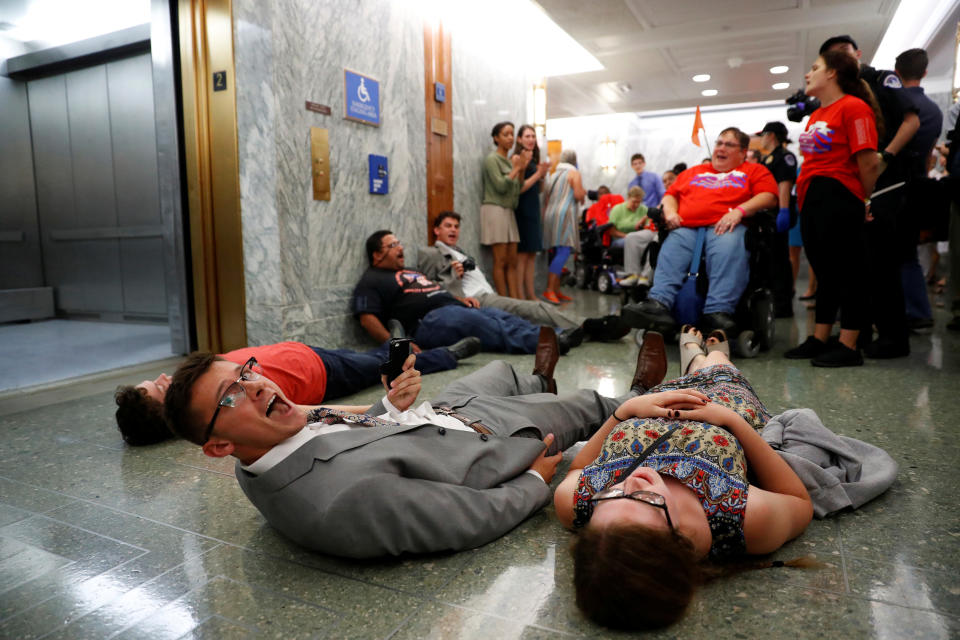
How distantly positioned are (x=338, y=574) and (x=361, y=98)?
3.93 metres

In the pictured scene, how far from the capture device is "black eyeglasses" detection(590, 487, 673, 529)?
1.21 metres

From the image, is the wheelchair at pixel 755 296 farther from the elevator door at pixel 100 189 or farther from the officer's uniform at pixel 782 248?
the elevator door at pixel 100 189

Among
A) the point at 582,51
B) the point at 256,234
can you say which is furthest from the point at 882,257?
the point at 582,51

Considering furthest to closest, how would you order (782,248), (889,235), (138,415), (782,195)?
(782,248) < (782,195) < (889,235) < (138,415)

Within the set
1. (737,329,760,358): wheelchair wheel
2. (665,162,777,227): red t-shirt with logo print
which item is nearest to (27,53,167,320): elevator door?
(665,162,777,227): red t-shirt with logo print

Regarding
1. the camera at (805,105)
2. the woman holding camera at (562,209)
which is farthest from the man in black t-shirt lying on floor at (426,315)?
the woman holding camera at (562,209)

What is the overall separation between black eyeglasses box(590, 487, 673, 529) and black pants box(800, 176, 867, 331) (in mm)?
3043

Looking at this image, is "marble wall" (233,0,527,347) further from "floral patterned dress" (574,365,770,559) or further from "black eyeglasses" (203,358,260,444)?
"floral patterned dress" (574,365,770,559)

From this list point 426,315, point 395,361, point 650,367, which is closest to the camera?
point 395,361

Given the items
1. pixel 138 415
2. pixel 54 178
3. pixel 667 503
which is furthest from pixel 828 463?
pixel 54 178

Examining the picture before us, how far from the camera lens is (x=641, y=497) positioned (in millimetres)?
1236

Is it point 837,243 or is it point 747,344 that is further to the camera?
point 747,344

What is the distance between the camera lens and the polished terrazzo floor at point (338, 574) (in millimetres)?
1243

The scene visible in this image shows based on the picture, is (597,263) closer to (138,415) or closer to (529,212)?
(529,212)
